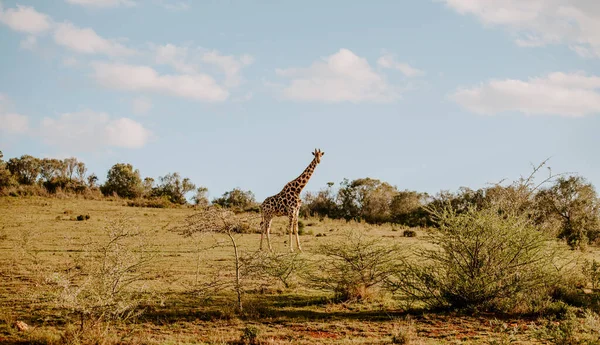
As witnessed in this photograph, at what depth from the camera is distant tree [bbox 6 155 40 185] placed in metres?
→ 55.4

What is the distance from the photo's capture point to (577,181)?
32250 mm

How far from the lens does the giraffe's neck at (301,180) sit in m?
23.0

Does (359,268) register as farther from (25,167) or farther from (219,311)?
(25,167)

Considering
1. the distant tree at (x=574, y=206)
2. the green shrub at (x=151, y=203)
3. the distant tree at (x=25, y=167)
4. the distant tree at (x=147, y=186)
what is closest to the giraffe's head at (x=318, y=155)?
the distant tree at (x=574, y=206)

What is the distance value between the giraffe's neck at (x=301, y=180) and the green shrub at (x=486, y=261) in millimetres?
11441

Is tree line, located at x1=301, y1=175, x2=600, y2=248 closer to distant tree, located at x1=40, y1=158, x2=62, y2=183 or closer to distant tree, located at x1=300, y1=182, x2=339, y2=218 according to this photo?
distant tree, located at x1=300, y1=182, x2=339, y2=218

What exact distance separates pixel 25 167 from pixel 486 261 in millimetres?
56694

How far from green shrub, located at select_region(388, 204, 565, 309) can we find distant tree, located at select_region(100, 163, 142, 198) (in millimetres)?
45113

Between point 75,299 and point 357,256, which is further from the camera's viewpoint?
point 357,256

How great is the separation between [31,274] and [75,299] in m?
6.93

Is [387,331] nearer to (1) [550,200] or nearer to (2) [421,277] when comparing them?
(2) [421,277]

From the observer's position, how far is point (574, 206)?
31250 mm

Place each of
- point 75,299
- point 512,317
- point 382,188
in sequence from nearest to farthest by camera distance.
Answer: point 75,299, point 512,317, point 382,188

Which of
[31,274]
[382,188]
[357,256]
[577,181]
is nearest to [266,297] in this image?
[357,256]
